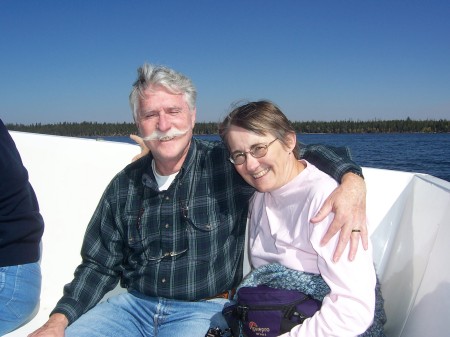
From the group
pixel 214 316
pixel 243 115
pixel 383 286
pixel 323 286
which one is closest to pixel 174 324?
pixel 214 316

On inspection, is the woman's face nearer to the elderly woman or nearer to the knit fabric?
the elderly woman

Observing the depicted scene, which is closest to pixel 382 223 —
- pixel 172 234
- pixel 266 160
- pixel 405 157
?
pixel 266 160

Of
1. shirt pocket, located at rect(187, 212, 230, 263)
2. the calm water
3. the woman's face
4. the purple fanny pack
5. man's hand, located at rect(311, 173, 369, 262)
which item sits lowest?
the calm water

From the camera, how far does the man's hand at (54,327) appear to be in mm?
1702

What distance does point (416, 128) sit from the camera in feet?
→ 266

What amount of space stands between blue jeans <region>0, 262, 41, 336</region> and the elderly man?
0.59ft

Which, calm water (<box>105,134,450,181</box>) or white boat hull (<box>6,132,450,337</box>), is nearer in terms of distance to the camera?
white boat hull (<box>6,132,450,337</box>)

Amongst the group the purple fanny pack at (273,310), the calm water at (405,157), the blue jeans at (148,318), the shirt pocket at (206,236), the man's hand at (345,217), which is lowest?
the calm water at (405,157)

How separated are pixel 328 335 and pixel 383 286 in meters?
0.97

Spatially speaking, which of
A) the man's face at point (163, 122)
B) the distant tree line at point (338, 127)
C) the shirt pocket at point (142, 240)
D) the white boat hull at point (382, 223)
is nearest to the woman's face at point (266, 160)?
the man's face at point (163, 122)

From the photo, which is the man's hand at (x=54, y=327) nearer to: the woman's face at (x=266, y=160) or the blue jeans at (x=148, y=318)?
the blue jeans at (x=148, y=318)

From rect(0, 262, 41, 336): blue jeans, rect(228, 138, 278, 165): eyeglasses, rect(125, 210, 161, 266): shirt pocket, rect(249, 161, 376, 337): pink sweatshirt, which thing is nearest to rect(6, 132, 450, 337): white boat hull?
rect(0, 262, 41, 336): blue jeans

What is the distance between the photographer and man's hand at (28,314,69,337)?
5.58 feet

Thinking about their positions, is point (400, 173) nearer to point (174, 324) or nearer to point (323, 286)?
point (323, 286)
